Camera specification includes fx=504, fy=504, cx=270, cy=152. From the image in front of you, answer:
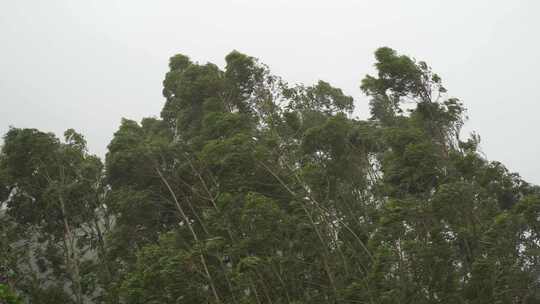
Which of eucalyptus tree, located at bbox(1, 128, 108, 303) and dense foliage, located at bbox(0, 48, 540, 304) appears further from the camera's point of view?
eucalyptus tree, located at bbox(1, 128, 108, 303)

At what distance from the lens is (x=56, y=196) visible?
56.5ft

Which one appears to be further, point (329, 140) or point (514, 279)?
point (329, 140)

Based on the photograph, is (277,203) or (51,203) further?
(51,203)

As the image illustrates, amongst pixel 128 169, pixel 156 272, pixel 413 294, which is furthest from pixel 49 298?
pixel 413 294

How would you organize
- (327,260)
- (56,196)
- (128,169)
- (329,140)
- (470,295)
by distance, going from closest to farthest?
1. (470,295)
2. (327,260)
3. (329,140)
4. (128,169)
5. (56,196)

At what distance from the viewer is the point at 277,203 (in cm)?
1561

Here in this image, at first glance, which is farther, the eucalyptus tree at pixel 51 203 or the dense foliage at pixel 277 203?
the eucalyptus tree at pixel 51 203

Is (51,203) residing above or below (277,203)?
above

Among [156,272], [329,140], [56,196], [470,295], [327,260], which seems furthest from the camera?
[56,196]

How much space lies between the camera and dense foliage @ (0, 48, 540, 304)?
11445 mm

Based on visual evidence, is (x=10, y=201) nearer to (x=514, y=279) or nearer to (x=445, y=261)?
(x=445, y=261)

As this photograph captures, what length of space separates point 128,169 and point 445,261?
9.71 metres

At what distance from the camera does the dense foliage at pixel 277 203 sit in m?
11.4

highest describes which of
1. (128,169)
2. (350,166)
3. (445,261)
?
(128,169)
